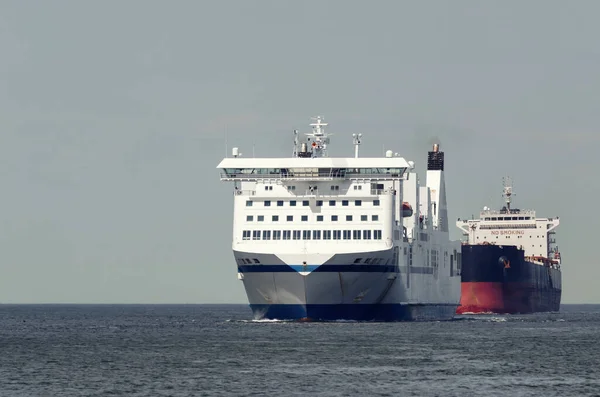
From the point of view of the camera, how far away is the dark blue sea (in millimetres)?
45156

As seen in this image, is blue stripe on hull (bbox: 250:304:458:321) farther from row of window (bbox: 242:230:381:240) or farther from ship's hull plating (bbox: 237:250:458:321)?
row of window (bbox: 242:230:381:240)

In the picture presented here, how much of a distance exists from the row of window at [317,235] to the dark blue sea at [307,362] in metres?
5.28

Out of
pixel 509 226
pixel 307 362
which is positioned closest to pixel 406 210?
pixel 307 362

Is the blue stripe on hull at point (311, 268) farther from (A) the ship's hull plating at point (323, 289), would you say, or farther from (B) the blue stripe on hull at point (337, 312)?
(B) the blue stripe on hull at point (337, 312)

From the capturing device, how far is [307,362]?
53812 millimetres

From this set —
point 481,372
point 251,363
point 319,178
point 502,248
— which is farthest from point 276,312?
point 502,248

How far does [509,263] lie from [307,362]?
247ft

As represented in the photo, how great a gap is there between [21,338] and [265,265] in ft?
53.6

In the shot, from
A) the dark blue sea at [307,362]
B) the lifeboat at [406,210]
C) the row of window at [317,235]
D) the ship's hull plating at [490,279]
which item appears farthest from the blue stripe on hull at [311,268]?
the ship's hull plating at [490,279]

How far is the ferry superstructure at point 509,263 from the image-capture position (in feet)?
412

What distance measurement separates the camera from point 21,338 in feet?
258

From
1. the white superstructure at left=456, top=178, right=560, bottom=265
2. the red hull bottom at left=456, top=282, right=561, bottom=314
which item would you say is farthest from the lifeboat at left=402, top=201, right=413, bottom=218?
the white superstructure at left=456, top=178, right=560, bottom=265

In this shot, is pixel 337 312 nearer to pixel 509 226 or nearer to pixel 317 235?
pixel 317 235

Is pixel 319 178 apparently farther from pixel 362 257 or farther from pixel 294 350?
pixel 294 350
